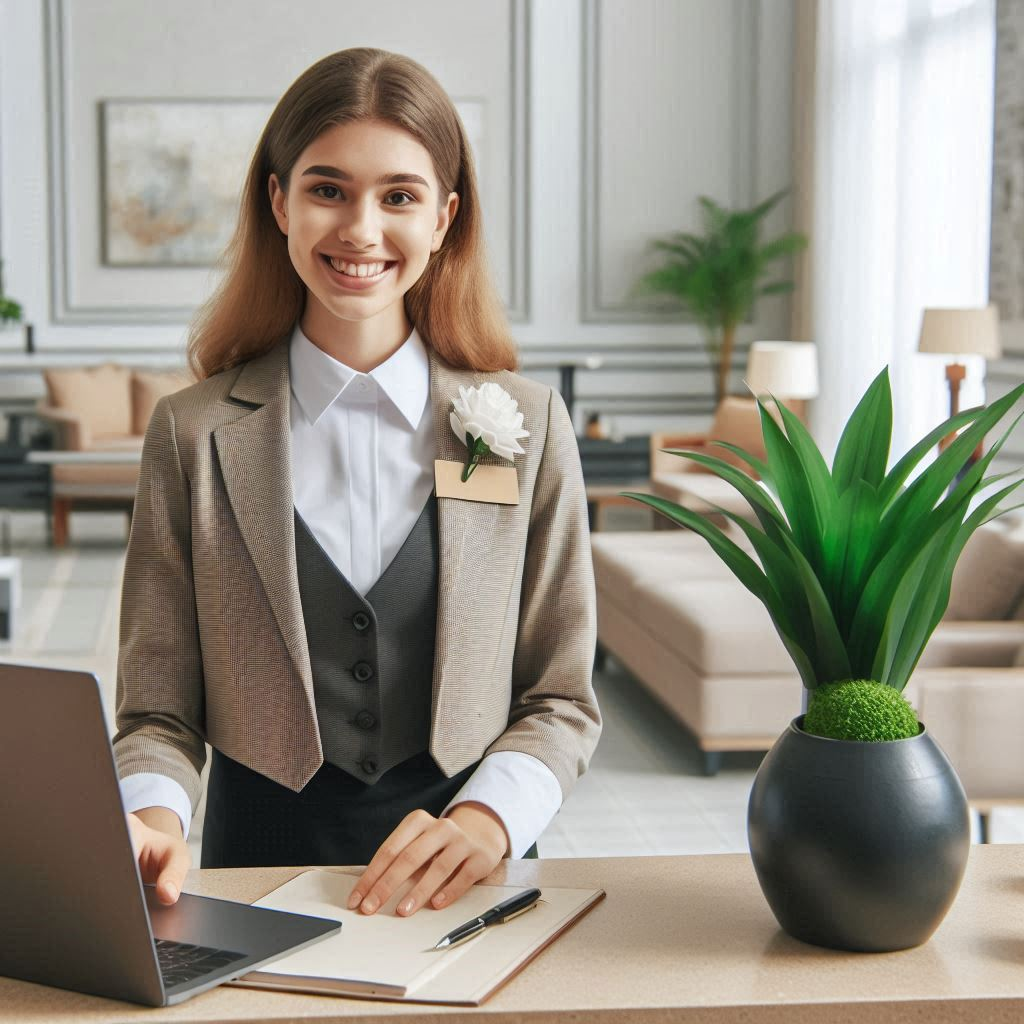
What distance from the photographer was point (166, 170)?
386 inches

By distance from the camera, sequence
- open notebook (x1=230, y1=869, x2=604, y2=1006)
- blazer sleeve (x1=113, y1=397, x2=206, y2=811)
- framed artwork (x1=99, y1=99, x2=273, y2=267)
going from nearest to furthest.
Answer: open notebook (x1=230, y1=869, x2=604, y2=1006) → blazer sleeve (x1=113, y1=397, x2=206, y2=811) → framed artwork (x1=99, y1=99, x2=273, y2=267)

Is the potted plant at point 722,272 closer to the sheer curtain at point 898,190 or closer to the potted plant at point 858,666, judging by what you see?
the sheer curtain at point 898,190

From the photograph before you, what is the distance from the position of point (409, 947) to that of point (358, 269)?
0.63 m

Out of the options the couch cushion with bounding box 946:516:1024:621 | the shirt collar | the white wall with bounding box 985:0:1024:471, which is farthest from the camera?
the white wall with bounding box 985:0:1024:471

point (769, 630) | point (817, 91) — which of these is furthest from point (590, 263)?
point (769, 630)

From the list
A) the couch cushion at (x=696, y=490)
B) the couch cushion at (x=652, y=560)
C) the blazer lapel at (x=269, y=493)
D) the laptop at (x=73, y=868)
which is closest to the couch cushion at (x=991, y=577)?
the couch cushion at (x=652, y=560)

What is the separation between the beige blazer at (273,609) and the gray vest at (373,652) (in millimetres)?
28

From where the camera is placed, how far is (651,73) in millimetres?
10016

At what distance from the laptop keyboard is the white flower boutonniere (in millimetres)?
566

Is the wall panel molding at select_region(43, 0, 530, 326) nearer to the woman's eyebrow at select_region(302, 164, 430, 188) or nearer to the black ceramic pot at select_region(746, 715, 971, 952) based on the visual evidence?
the woman's eyebrow at select_region(302, 164, 430, 188)

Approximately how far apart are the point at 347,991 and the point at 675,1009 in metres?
0.23

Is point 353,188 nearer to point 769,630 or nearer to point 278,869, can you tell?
point 278,869

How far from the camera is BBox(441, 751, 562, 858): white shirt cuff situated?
128 centimetres

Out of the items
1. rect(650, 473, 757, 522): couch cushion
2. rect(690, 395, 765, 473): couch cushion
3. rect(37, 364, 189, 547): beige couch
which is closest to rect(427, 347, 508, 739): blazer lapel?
rect(650, 473, 757, 522): couch cushion
